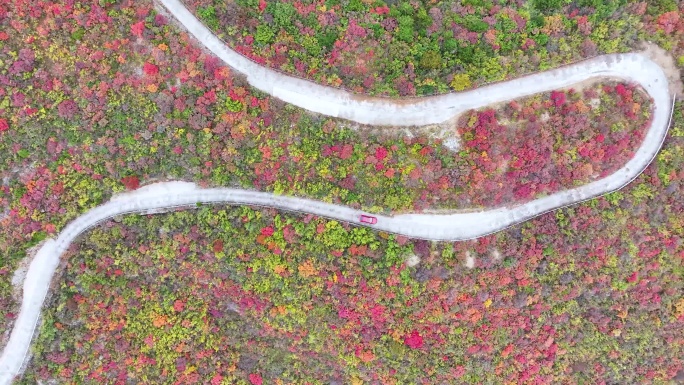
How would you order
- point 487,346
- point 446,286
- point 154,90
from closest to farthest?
point 154,90, point 446,286, point 487,346

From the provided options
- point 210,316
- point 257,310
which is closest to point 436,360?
point 257,310

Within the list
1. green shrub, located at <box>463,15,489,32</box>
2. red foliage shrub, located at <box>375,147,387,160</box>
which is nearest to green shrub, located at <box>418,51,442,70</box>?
green shrub, located at <box>463,15,489,32</box>

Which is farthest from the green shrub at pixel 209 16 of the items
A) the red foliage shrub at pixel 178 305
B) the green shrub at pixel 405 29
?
the red foliage shrub at pixel 178 305

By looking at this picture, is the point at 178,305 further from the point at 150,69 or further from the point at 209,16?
the point at 209,16

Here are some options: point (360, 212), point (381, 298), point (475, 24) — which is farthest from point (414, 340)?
point (475, 24)

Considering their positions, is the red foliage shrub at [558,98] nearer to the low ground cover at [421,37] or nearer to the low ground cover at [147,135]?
the low ground cover at [147,135]

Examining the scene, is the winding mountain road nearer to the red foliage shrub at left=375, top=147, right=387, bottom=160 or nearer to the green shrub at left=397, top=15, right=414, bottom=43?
the red foliage shrub at left=375, top=147, right=387, bottom=160

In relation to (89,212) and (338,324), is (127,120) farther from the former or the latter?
(338,324)

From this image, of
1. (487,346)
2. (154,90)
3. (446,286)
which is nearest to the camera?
→ (154,90)
